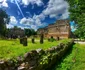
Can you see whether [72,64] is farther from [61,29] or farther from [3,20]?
[61,29]

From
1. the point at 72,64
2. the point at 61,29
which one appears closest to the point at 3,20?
the point at 61,29

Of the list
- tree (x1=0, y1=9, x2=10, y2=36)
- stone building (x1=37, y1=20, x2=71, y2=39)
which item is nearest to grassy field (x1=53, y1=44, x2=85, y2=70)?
tree (x1=0, y1=9, x2=10, y2=36)

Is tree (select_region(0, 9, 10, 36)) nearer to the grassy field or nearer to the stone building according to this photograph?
the stone building

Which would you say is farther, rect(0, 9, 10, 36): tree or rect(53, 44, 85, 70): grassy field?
rect(0, 9, 10, 36): tree

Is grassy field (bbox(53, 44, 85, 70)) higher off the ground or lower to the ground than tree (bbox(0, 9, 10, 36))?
lower

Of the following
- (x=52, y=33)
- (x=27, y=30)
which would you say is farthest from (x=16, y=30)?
(x=52, y=33)

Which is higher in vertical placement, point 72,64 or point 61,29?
point 61,29

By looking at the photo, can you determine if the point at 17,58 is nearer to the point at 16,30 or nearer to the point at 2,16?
the point at 2,16

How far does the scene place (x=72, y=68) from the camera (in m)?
11.6

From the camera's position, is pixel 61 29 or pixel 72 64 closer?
pixel 72 64

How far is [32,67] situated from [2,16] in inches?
2350

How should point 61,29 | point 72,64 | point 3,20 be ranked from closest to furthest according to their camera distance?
point 72,64
point 3,20
point 61,29

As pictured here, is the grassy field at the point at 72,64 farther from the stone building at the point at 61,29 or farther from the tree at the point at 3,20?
the stone building at the point at 61,29

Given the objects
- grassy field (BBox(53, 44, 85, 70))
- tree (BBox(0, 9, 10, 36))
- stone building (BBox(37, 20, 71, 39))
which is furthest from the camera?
stone building (BBox(37, 20, 71, 39))
